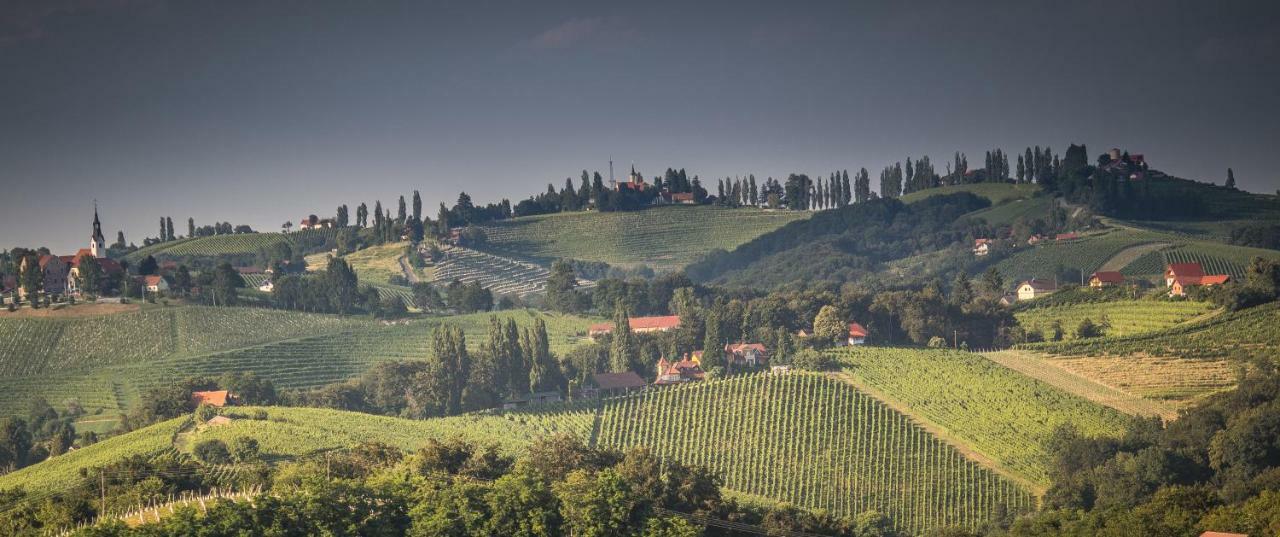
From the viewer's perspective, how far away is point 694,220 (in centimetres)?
18875

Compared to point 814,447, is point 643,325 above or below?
above

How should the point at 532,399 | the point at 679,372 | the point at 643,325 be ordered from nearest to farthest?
the point at 532,399
the point at 679,372
the point at 643,325

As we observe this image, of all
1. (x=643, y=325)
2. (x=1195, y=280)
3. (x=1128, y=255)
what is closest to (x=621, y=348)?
(x=643, y=325)

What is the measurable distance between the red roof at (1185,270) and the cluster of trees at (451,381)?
158 ft

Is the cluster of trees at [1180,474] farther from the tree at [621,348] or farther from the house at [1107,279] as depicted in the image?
the house at [1107,279]

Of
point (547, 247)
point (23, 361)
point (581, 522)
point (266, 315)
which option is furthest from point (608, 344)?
point (547, 247)

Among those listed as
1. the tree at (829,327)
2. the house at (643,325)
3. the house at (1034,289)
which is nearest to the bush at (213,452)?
the tree at (829,327)

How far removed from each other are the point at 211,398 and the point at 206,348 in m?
20.5

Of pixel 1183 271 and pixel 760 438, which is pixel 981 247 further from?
pixel 760 438

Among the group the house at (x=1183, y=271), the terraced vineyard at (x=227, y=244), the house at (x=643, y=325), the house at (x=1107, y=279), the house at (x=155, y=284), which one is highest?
the terraced vineyard at (x=227, y=244)

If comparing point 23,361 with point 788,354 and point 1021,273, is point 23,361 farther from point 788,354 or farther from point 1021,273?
point 1021,273

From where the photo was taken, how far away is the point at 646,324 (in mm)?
114000

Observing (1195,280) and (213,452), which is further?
(1195,280)

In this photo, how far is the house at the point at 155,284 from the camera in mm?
119125
